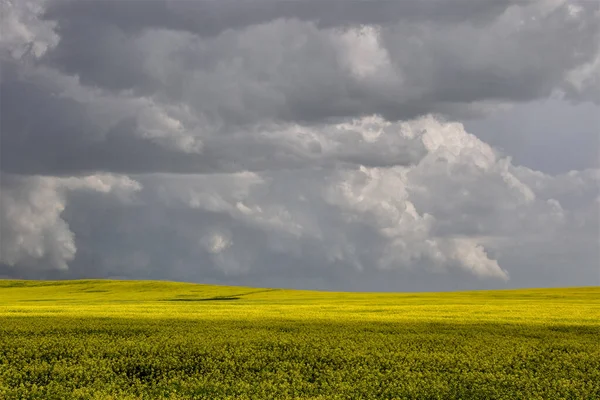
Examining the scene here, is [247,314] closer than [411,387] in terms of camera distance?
No

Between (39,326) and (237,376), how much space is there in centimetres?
1849

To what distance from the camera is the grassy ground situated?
2525 centimetres

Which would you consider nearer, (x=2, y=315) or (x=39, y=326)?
(x=39, y=326)

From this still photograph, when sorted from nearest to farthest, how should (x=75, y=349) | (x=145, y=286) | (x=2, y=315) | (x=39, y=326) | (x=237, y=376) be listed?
(x=237, y=376)
(x=75, y=349)
(x=39, y=326)
(x=2, y=315)
(x=145, y=286)

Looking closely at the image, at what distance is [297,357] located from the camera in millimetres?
30656

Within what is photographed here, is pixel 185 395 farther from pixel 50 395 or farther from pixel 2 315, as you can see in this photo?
pixel 2 315

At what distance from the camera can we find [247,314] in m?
48.6

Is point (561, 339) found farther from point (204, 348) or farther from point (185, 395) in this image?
point (185, 395)

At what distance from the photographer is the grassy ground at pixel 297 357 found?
2525 centimetres

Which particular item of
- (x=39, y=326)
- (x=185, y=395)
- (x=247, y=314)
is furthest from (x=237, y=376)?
(x=247, y=314)

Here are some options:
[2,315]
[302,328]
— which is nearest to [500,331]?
[302,328]

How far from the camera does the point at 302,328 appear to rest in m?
39.4

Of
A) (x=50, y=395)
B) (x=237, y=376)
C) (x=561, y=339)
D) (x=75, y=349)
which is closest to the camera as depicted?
(x=50, y=395)

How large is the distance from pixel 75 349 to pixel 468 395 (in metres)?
19.8
